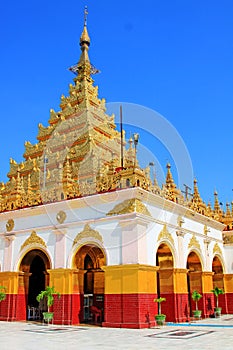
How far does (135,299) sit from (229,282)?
36.2 ft

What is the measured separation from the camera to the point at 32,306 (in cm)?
2128

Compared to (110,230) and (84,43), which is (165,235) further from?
(84,43)

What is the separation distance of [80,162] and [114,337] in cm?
1382

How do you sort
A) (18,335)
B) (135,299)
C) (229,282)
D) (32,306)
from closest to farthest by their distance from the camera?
(18,335) → (135,299) → (32,306) → (229,282)

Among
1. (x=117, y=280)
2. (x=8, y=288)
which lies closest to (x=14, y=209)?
(x=8, y=288)

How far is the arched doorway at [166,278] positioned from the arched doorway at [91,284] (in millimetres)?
2795

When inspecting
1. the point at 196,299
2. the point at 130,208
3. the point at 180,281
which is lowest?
the point at 196,299

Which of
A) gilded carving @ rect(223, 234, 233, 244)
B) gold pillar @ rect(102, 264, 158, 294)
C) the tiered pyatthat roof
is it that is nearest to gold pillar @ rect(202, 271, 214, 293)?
the tiered pyatthat roof

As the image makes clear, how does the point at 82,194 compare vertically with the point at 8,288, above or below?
above

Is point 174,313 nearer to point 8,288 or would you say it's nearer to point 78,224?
point 78,224

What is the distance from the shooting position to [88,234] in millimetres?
17547

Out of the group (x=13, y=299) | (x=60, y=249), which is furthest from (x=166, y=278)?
(x=13, y=299)

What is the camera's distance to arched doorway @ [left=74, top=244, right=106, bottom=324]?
60.3ft

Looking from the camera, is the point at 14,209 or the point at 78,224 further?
the point at 14,209
